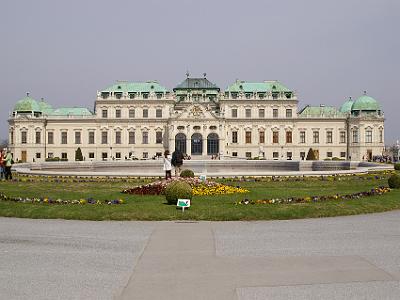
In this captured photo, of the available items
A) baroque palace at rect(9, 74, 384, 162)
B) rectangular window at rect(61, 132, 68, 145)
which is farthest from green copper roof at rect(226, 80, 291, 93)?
rectangular window at rect(61, 132, 68, 145)

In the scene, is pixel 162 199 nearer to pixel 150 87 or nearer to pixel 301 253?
pixel 301 253

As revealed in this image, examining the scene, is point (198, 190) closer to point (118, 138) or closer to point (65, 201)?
point (65, 201)

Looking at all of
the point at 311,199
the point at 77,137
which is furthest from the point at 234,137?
the point at 311,199

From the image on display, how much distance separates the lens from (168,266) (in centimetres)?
1031

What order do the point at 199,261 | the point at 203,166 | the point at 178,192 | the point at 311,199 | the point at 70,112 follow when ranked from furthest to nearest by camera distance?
the point at 70,112
the point at 203,166
the point at 311,199
the point at 178,192
the point at 199,261

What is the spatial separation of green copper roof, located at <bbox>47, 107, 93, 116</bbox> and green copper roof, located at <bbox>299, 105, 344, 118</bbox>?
4104 centimetres

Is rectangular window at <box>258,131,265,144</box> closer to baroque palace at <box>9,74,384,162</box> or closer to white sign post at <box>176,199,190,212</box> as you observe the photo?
baroque palace at <box>9,74,384,162</box>

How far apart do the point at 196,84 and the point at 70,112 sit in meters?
24.9

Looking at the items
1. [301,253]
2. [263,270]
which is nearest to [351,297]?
[263,270]

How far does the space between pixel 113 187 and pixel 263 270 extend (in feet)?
61.3

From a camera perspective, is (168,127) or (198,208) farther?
(168,127)

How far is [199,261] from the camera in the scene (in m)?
10.7

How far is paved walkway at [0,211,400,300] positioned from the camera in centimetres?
869

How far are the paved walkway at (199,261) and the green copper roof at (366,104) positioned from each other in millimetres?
78907
